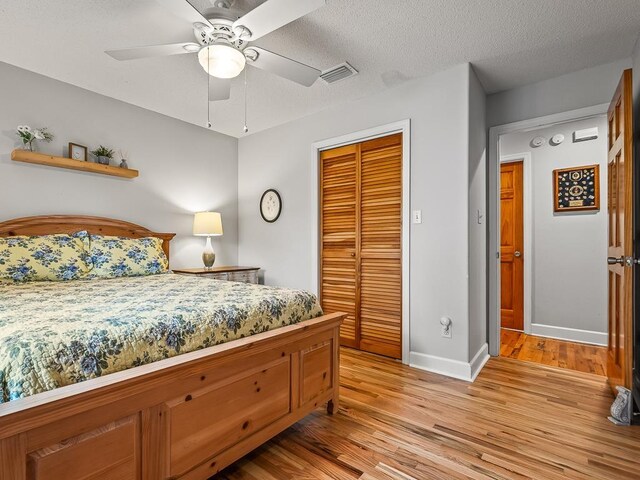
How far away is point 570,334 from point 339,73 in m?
3.62

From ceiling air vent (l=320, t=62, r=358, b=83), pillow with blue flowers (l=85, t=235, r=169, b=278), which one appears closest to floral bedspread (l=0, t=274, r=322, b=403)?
pillow with blue flowers (l=85, t=235, r=169, b=278)

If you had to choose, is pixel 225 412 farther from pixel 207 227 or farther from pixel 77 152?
pixel 77 152

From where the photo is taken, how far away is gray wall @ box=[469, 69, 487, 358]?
108 inches

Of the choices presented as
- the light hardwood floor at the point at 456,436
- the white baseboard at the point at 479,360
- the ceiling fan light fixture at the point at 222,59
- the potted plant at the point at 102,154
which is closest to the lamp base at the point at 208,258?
the potted plant at the point at 102,154

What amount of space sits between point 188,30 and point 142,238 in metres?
1.95

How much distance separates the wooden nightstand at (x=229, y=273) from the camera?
3.63 meters

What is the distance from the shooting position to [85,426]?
1076 millimetres

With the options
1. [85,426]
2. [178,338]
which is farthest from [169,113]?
[85,426]

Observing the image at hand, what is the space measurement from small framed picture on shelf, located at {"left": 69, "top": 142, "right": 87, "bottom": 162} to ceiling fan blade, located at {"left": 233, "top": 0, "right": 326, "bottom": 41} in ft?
6.96

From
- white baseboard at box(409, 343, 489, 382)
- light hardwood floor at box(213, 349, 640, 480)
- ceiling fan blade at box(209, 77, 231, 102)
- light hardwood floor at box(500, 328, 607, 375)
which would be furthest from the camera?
light hardwood floor at box(500, 328, 607, 375)

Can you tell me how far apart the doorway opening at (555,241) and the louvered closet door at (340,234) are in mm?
1427

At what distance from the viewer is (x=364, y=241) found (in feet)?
10.9

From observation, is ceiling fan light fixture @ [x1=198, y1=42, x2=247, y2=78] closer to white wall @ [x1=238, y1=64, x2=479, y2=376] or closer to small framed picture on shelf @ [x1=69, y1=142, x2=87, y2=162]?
white wall @ [x1=238, y1=64, x2=479, y2=376]

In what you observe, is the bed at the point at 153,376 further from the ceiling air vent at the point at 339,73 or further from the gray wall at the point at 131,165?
the ceiling air vent at the point at 339,73
